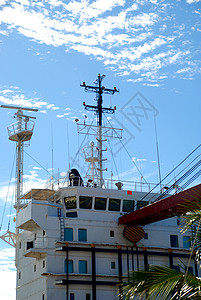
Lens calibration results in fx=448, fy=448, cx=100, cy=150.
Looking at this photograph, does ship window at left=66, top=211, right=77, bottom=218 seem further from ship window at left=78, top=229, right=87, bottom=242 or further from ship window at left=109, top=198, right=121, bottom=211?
ship window at left=109, top=198, right=121, bottom=211

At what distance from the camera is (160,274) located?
31.0ft

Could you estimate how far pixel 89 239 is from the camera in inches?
1391

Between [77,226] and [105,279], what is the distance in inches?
181

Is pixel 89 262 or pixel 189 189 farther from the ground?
pixel 189 189

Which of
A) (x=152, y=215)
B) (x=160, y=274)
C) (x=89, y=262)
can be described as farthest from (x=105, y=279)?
(x=160, y=274)

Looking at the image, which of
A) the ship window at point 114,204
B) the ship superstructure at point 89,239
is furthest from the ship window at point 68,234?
the ship window at point 114,204

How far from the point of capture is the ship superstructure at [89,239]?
33656 millimetres

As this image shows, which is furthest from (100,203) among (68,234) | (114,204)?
(68,234)

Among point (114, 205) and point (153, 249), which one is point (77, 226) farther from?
point (153, 249)

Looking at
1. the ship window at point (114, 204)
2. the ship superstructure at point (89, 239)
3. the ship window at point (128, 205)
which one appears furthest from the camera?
the ship window at point (128, 205)

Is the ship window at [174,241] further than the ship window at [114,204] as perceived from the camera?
Yes

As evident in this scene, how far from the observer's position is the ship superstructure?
3366 cm

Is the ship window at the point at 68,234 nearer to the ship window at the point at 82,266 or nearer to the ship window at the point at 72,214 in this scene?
the ship window at the point at 72,214

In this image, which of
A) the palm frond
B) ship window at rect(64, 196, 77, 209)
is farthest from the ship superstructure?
the palm frond
